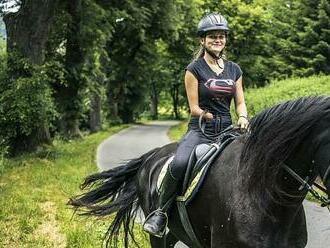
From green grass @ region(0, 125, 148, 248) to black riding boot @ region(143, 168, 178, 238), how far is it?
5.25 feet

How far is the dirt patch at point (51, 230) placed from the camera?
298 inches

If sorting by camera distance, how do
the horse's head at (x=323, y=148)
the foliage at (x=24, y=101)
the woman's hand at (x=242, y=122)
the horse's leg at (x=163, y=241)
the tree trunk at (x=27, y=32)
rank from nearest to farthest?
the horse's head at (x=323, y=148), the woman's hand at (x=242, y=122), the horse's leg at (x=163, y=241), the foliage at (x=24, y=101), the tree trunk at (x=27, y=32)

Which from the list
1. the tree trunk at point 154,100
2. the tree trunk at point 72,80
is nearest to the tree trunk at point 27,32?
the tree trunk at point 72,80

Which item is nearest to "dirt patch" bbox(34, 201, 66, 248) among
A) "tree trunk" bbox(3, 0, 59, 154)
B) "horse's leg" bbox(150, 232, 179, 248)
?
"horse's leg" bbox(150, 232, 179, 248)

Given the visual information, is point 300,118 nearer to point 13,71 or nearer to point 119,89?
point 13,71

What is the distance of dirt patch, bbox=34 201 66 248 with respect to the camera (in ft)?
24.8

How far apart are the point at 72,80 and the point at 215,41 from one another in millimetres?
20576

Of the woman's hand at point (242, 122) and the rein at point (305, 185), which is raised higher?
the woman's hand at point (242, 122)

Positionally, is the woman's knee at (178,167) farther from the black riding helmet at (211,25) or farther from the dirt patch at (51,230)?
the dirt patch at (51,230)

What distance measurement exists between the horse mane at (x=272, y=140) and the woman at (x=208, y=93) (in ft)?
2.76

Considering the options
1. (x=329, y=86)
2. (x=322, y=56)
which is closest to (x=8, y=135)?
(x=329, y=86)

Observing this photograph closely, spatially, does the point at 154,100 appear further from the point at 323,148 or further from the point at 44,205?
the point at 323,148

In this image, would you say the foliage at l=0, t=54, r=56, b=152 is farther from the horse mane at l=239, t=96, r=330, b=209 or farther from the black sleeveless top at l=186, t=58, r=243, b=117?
the horse mane at l=239, t=96, r=330, b=209

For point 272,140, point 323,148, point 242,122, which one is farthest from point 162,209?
point 323,148
